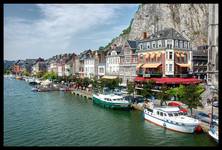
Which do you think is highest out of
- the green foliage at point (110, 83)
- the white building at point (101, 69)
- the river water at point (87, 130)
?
the white building at point (101, 69)

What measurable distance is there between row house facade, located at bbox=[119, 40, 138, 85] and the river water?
18.9 metres

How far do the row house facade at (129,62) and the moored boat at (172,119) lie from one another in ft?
80.7

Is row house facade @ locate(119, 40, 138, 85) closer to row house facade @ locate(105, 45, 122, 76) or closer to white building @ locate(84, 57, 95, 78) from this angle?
row house facade @ locate(105, 45, 122, 76)

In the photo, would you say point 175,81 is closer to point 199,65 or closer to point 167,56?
point 167,56

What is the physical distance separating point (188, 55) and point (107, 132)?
27.9 metres

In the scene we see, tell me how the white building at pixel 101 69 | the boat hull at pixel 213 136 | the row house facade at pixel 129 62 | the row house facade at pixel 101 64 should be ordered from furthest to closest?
the row house facade at pixel 101 64 < the white building at pixel 101 69 < the row house facade at pixel 129 62 < the boat hull at pixel 213 136

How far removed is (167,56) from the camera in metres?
47.3

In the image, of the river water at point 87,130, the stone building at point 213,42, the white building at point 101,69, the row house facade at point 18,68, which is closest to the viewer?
the stone building at point 213,42

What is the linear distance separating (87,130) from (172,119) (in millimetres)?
7597

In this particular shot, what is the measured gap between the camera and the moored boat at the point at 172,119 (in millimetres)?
25625

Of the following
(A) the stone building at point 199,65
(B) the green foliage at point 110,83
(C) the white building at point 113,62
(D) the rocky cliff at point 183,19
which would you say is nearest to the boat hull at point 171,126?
(A) the stone building at point 199,65

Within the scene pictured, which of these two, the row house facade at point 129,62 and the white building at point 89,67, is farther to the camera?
Answer: the white building at point 89,67

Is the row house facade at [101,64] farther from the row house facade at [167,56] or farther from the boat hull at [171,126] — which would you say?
the boat hull at [171,126]

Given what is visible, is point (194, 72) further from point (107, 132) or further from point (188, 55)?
point (107, 132)
